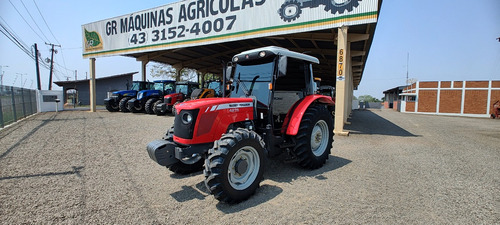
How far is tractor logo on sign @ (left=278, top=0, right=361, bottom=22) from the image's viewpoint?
25.6 ft

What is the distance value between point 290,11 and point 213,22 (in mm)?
3818

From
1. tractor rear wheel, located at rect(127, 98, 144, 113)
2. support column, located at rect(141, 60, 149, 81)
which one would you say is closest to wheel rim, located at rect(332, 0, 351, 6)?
tractor rear wheel, located at rect(127, 98, 144, 113)

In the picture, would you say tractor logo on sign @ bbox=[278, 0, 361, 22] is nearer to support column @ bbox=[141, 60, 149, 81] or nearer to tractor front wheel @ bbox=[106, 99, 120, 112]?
support column @ bbox=[141, 60, 149, 81]

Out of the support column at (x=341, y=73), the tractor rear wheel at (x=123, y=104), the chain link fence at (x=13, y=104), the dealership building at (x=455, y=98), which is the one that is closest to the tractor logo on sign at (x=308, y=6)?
the support column at (x=341, y=73)

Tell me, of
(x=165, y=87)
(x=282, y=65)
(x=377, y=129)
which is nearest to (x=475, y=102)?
(x=377, y=129)

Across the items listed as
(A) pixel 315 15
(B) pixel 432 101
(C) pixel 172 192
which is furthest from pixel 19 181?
(B) pixel 432 101

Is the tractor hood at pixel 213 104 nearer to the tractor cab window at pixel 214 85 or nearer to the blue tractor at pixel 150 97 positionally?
the tractor cab window at pixel 214 85

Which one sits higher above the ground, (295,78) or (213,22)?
(213,22)

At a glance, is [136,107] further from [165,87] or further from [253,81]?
[253,81]

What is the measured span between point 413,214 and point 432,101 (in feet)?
91.1

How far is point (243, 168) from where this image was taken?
10.5ft

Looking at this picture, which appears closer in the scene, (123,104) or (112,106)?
(123,104)

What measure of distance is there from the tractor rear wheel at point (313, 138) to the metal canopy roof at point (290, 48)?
548cm

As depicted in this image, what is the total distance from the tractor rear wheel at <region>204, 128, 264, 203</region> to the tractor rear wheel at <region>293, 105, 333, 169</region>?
3.66 ft
